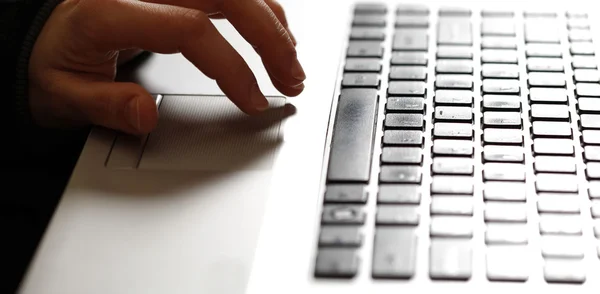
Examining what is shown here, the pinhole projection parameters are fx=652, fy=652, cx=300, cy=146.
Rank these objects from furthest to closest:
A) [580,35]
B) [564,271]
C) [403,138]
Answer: [580,35]
[403,138]
[564,271]

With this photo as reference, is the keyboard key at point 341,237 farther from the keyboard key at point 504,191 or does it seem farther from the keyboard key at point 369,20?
the keyboard key at point 369,20

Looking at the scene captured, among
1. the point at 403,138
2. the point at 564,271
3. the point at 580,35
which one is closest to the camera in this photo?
the point at 564,271

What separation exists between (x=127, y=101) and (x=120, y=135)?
1.5 inches

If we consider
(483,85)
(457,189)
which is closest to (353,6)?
(483,85)

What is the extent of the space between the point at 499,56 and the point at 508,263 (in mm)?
241

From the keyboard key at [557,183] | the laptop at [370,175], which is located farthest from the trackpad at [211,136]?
the keyboard key at [557,183]

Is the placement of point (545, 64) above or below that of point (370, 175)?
above

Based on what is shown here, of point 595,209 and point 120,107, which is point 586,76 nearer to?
point 595,209

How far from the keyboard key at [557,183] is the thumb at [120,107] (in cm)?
32

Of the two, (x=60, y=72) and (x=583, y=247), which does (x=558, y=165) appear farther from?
(x=60, y=72)

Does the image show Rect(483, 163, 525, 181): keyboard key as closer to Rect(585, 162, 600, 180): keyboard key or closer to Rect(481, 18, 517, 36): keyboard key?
Rect(585, 162, 600, 180): keyboard key

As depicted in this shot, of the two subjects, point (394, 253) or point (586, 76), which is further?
point (586, 76)

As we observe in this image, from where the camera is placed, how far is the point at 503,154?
0.49 metres

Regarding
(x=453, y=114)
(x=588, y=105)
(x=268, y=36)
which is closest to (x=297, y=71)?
(x=268, y=36)
